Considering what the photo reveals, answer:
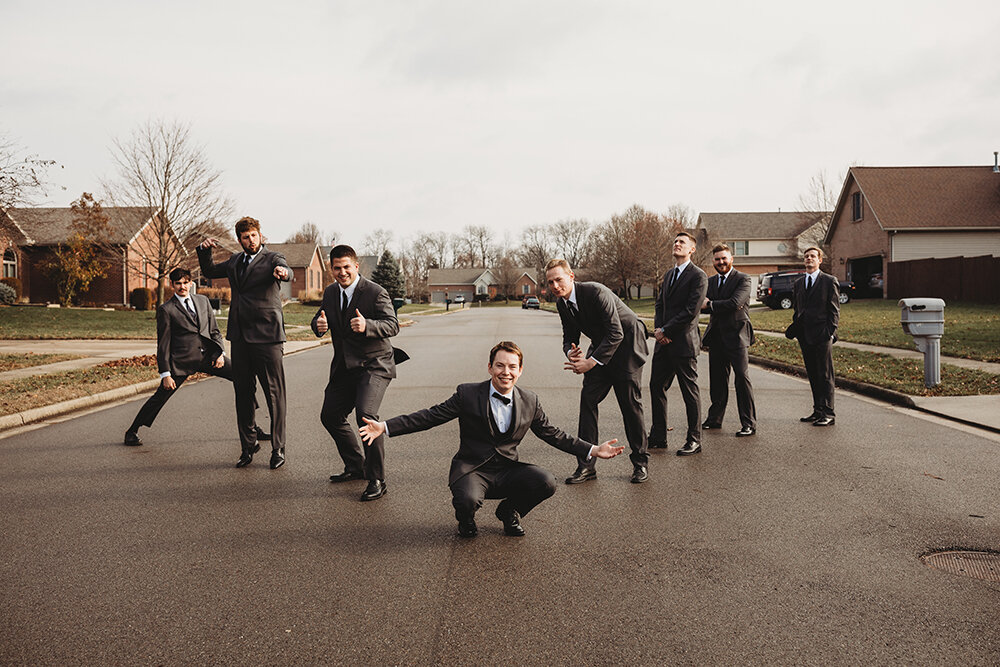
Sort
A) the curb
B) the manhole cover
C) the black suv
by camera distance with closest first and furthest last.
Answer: the manhole cover → the curb → the black suv

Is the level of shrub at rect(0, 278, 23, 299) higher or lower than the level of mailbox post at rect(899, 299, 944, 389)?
higher

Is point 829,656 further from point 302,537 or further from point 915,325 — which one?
point 915,325

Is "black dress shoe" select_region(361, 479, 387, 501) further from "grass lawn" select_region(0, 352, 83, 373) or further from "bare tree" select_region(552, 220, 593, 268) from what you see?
"bare tree" select_region(552, 220, 593, 268)

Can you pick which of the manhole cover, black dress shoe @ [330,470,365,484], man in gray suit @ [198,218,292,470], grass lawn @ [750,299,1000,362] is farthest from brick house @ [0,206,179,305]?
the manhole cover

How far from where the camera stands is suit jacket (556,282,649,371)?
19.4 ft

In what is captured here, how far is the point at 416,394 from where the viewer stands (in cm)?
1138

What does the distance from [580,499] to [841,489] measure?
2017mm

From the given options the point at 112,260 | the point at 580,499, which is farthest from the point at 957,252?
the point at 112,260

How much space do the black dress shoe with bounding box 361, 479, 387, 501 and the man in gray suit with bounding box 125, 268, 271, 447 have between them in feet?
8.14

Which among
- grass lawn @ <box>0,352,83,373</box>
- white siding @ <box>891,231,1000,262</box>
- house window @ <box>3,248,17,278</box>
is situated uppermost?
white siding @ <box>891,231,1000,262</box>

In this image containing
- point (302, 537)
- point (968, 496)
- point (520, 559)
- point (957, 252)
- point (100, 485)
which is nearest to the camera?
point (520, 559)

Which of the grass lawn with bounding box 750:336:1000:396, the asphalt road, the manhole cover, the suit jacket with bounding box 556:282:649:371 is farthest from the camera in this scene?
the grass lawn with bounding box 750:336:1000:396

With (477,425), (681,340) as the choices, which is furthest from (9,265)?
(477,425)

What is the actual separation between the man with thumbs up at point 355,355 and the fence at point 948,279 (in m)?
30.6
